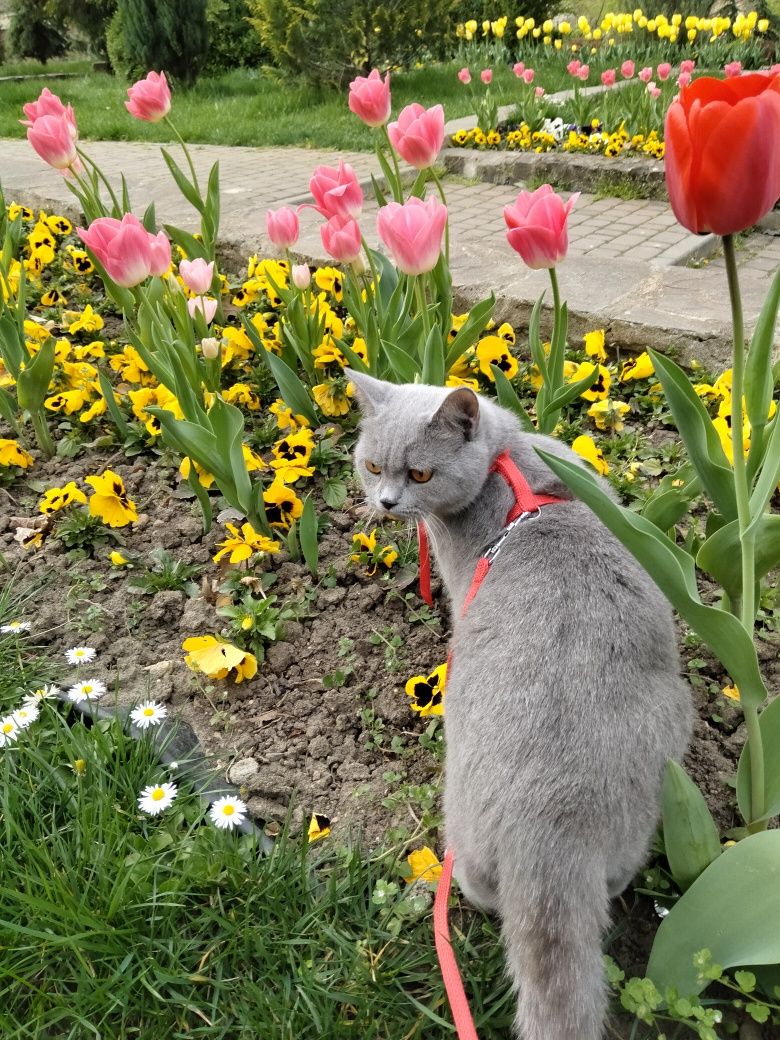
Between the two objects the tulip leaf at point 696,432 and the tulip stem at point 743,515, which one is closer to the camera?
the tulip stem at point 743,515

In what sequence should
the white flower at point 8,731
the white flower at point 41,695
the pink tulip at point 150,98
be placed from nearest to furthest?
the white flower at point 8,731, the white flower at point 41,695, the pink tulip at point 150,98

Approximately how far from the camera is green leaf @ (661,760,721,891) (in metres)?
1.36

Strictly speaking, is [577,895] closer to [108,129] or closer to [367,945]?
[367,945]

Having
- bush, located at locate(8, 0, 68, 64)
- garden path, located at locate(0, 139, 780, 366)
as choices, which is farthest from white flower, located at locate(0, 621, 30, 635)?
bush, located at locate(8, 0, 68, 64)

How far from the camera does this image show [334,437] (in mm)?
3012

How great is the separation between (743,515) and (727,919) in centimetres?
68

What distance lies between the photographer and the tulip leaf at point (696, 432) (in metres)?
1.42

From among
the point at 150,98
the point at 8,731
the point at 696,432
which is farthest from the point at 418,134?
the point at 8,731

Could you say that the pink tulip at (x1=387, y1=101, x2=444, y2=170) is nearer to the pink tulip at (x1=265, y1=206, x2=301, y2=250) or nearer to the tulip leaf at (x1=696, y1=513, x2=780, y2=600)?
the pink tulip at (x1=265, y1=206, x2=301, y2=250)

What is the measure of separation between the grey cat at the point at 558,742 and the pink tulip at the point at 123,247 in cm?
109

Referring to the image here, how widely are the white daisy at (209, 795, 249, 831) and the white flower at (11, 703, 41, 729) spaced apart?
598mm

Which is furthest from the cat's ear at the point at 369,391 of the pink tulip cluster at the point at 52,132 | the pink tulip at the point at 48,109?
the pink tulip at the point at 48,109

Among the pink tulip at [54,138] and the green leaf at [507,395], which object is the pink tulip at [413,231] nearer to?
the green leaf at [507,395]

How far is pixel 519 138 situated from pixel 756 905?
6728 mm
